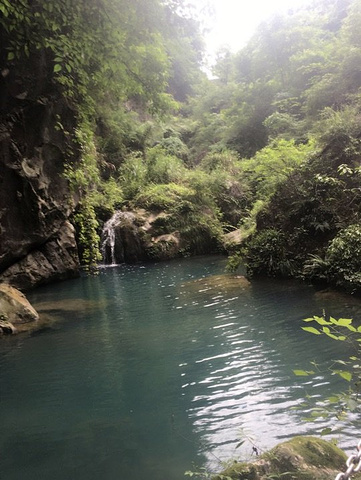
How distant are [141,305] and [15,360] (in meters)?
3.74

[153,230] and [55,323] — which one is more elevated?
[153,230]

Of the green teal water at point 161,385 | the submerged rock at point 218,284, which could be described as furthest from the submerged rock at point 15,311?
the submerged rock at point 218,284

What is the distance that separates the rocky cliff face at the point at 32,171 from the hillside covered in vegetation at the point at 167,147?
4cm

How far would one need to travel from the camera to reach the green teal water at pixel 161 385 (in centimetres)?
317

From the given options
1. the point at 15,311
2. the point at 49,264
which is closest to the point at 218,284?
the point at 15,311

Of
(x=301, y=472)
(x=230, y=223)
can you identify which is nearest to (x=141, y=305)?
(x=301, y=472)

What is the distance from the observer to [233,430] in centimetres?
343

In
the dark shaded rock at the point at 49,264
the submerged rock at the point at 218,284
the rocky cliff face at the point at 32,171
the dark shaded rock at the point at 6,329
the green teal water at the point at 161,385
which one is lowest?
the green teal water at the point at 161,385

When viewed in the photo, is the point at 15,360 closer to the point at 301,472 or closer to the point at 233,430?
the point at 233,430

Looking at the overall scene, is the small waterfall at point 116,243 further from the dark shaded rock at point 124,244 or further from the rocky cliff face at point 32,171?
the rocky cliff face at point 32,171

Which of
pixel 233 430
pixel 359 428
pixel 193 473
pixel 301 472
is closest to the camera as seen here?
pixel 301 472

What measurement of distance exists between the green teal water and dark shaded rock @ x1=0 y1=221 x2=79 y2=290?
3.43 meters

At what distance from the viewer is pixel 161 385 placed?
453 centimetres

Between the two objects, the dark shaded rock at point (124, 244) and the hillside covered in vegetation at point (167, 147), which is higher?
the hillside covered in vegetation at point (167, 147)
